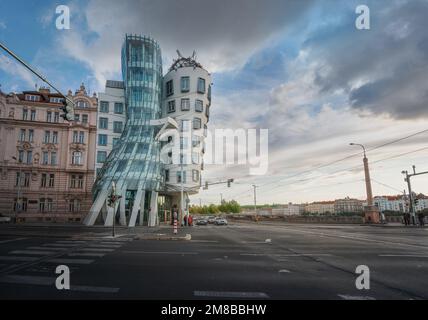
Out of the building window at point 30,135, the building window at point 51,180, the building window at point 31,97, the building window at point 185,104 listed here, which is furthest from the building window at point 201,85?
the building window at point 30,135

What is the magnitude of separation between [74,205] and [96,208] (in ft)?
46.9

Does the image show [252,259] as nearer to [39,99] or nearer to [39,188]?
[39,188]

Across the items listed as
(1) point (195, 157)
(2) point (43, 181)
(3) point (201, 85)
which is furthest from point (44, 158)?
(3) point (201, 85)

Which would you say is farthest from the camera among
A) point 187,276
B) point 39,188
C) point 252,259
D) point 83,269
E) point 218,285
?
point 39,188

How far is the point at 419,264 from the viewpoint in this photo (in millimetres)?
8836

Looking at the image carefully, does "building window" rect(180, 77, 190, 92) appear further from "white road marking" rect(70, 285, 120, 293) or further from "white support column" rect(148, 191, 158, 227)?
"white road marking" rect(70, 285, 120, 293)

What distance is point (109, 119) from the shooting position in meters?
50.2

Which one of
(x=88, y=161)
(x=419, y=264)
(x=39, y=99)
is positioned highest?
(x=39, y=99)

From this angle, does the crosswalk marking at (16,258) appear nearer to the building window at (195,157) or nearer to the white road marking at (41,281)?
the white road marking at (41,281)

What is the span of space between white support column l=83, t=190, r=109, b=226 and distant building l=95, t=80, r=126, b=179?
1326 centimetres

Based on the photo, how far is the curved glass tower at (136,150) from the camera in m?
36.9

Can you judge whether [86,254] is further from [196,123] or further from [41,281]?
[196,123]

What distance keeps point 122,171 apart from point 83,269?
1222 inches
